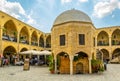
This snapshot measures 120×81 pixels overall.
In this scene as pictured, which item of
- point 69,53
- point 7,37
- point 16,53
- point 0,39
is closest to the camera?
point 69,53

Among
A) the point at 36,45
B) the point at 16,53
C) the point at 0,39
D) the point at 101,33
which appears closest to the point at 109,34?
the point at 101,33

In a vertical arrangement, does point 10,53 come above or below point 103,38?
below

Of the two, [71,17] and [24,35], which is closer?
[71,17]

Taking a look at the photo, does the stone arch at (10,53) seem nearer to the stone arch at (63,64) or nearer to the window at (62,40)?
the stone arch at (63,64)

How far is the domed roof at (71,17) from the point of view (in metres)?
17.2

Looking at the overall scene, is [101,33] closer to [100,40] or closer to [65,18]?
[100,40]

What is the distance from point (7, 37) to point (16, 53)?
11.7 ft

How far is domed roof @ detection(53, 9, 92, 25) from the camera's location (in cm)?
1722

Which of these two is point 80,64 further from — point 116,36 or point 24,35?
point 116,36

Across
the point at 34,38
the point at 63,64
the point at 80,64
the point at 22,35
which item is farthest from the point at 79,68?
the point at 34,38

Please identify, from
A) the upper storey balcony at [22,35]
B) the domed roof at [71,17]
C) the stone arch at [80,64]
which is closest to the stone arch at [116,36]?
the upper storey balcony at [22,35]

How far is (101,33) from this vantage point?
4562 cm

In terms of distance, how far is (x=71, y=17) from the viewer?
17250 mm

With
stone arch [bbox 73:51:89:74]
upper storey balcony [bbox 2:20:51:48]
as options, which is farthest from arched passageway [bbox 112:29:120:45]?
stone arch [bbox 73:51:89:74]
